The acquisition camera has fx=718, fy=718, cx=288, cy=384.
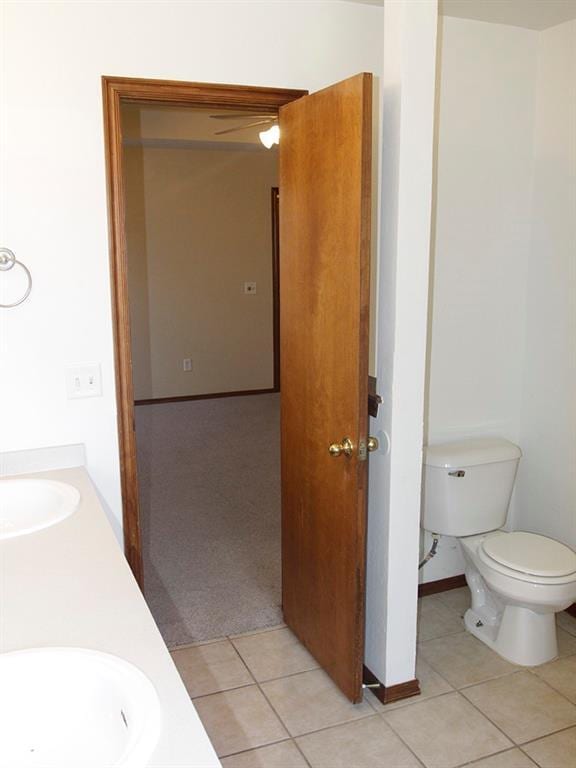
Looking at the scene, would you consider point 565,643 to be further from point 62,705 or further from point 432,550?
point 62,705

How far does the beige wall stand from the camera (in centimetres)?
645

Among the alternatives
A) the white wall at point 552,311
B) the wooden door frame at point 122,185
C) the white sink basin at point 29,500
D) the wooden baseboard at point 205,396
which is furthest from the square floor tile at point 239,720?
the wooden baseboard at point 205,396

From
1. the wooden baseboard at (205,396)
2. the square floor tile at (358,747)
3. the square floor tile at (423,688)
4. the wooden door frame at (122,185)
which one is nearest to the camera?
the square floor tile at (358,747)

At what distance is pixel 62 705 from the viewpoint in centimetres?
121

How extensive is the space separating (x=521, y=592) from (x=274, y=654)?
938 millimetres

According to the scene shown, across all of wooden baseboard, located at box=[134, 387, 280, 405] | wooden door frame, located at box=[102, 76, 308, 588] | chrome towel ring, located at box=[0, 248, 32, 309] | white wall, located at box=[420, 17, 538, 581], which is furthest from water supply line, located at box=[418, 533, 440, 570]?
wooden baseboard, located at box=[134, 387, 280, 405]

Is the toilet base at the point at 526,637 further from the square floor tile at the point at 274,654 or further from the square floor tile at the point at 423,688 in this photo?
the square floor tile at the point at 274,654

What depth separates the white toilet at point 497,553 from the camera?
2574mm

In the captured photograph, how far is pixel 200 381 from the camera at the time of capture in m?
6.93

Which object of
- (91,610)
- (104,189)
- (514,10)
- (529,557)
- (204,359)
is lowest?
(529,557)

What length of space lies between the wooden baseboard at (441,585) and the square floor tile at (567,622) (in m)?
0.42

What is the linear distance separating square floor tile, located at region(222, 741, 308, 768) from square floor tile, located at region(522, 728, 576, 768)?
700mm

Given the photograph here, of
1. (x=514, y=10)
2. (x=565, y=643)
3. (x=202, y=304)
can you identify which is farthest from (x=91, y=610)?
(x=202, y=304)

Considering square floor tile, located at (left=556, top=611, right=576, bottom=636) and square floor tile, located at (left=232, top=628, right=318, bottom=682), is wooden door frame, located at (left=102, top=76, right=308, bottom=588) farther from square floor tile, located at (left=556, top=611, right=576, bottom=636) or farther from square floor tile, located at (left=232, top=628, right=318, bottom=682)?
square floor tile, located at (left=556, top=611, right=576, bottom=636)
